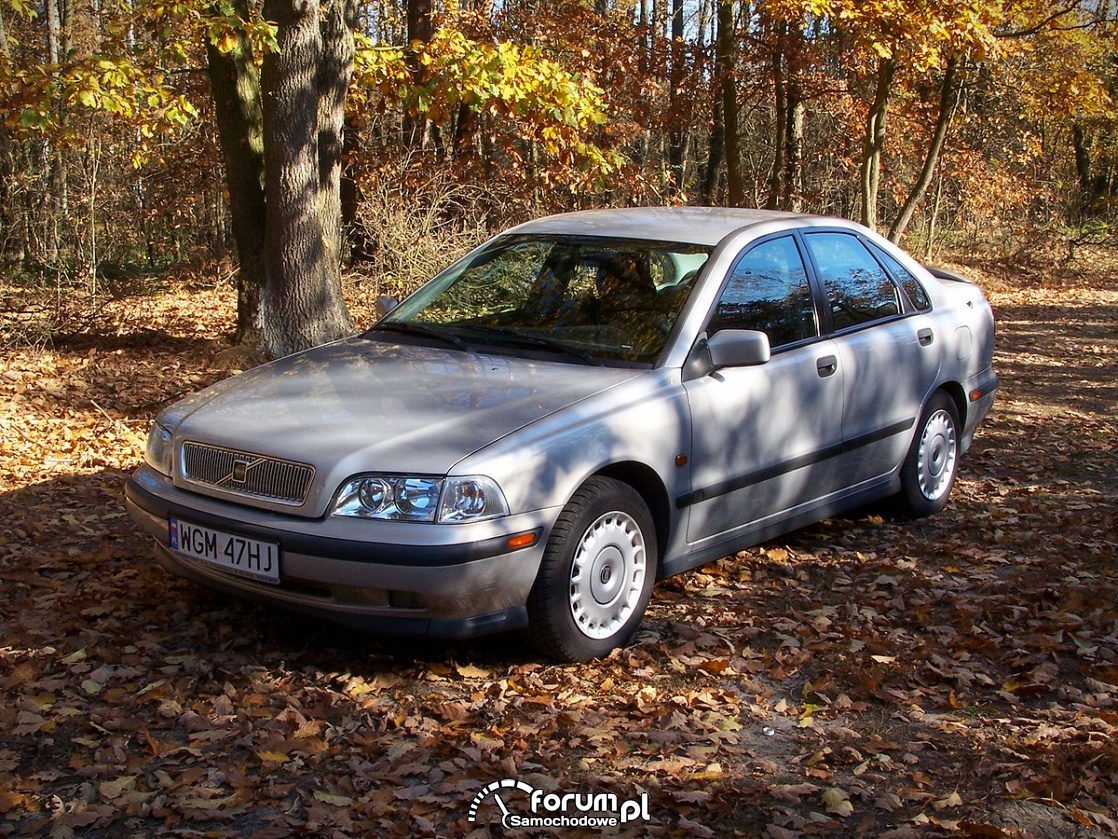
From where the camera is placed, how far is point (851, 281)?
6055mm

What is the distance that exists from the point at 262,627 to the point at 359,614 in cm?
89

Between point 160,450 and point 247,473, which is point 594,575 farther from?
point 160,450

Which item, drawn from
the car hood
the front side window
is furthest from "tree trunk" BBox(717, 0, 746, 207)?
the car hood

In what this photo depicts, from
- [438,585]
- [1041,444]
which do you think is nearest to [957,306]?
[1041,444]

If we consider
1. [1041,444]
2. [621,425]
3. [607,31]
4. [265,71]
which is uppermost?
[607,31]

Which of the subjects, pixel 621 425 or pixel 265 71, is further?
pixel 265 71

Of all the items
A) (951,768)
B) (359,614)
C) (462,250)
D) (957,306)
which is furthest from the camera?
(462,250)

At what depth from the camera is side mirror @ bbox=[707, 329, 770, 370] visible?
4867 millimetres

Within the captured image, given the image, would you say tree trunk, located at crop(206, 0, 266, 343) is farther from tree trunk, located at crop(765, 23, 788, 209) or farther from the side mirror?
tree trunk, located at crop(765, 23, 788, 209)

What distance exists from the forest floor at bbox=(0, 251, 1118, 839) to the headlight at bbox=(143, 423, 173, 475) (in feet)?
2.25

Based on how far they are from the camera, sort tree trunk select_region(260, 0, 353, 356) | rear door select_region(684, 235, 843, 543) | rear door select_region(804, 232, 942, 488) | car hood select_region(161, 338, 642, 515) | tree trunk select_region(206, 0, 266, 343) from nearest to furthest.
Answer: car hood select_region(161, 338, 642, 515), rear door select_region(684, 235, 843, 543), rear door select_region(804, 232, 942, 488), tree trunk select_region(260, 0, 353, 356), tree trunk select_region(206, 0, 266, 343)

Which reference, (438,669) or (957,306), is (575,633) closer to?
(438,669)

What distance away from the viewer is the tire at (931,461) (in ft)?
21.1

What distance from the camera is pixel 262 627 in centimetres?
483
